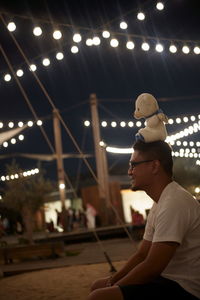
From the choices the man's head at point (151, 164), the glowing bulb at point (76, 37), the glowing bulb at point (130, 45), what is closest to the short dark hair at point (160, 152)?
the man's head at point (151, 164)

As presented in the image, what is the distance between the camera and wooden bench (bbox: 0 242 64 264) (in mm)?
12688

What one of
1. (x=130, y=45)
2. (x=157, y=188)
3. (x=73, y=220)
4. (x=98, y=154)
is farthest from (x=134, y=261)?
(x=73, y=220)

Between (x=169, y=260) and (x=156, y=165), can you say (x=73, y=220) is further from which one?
(x=169, y=260)

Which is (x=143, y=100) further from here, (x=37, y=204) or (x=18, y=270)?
(x=37, y=204)

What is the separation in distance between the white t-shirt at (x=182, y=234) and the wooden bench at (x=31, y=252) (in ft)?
35.8

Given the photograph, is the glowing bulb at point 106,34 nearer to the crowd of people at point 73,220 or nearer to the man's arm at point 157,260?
the man's arm at point 157,260

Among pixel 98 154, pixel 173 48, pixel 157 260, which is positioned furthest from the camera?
pixel 98 154

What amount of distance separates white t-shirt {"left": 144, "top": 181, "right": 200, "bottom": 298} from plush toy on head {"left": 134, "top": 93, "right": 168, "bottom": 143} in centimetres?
35

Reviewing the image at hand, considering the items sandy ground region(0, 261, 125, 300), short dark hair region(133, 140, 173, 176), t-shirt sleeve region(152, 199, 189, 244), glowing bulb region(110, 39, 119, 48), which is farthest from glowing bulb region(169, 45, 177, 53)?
t-shirt sleeve region(152, 199, 189, 244)

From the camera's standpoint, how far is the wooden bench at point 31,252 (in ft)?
41.6

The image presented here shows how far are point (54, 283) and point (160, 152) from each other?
6.54m

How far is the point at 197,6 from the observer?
12859 mm

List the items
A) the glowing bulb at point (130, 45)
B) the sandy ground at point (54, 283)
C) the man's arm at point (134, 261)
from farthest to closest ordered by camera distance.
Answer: the glowing bulb at point (130, 45)
the sandy ground at point (54, 283)
the man's arm at point (134, 261)

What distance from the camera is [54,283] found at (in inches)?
323
